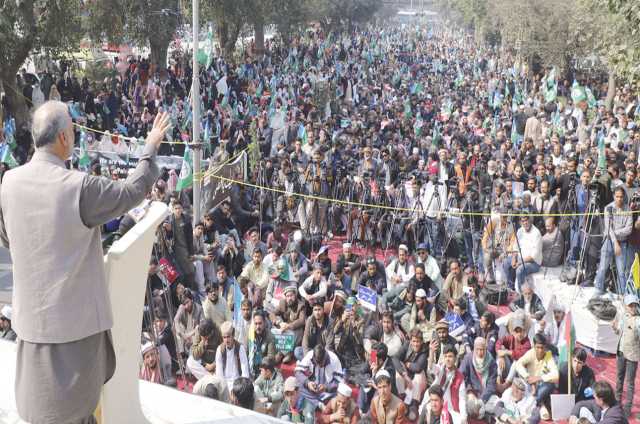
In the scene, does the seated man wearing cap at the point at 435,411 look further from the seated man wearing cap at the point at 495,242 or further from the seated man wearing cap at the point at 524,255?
the seated man wearing cap at the point at 495,242

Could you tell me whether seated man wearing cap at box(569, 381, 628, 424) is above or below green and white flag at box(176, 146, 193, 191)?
below

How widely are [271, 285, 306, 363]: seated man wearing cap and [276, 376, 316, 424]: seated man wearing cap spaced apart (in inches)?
48.9

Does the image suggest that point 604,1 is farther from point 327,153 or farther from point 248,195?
point 248,195

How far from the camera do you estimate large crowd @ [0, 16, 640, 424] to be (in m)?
6.31

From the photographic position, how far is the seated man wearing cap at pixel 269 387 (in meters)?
6.16

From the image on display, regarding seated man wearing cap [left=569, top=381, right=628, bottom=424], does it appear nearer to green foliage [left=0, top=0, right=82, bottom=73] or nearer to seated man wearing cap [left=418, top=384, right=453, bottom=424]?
seated man wearing cap [left=418, top=384, right=453, bottom=424]

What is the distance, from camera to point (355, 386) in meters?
6.68

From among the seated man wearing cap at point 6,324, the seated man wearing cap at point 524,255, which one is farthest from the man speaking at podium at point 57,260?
the seated man wearing cap at point 524,255

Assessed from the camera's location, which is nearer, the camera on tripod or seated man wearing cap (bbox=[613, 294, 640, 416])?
seated man wearing cap (bbox=[613, 294, 640, 416])

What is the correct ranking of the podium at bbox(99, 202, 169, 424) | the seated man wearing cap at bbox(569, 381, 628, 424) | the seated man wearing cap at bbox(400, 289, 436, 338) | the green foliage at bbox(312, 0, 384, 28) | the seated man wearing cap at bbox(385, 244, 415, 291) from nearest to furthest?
the podium at bbox(99, 202, 169, 424) < the seated man wearing cap at bbox(569, 381, 628, 424) < the seated man wearing cap at bbox(400, 289, 436, 338) < the seated man wearing cap at bbox(385, 244, 415, 291) < the green foliage at bbox(312, 0, 384, 28)

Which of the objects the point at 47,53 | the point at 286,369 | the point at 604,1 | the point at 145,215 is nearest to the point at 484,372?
the point at 286,369

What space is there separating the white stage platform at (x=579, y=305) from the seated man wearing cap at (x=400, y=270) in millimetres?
1367

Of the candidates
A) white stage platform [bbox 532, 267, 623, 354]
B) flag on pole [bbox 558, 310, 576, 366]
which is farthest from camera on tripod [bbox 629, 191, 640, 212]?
flag on pole [bbox 558, 310, 576, 366]

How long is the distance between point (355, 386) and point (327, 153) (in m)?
7.08
